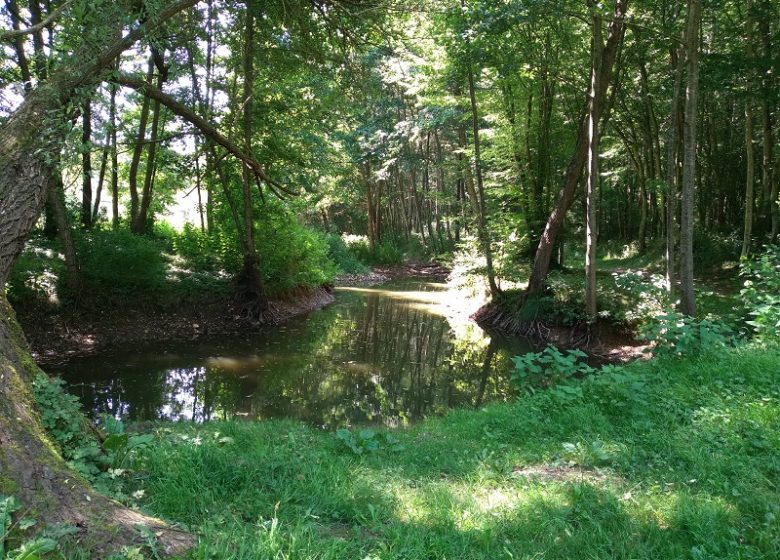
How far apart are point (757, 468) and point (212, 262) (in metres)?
12.7

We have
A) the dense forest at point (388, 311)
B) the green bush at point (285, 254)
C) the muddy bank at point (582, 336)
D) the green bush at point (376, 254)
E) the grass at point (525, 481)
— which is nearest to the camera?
the grass at point (525, 481)

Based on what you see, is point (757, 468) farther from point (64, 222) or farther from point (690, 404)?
point (64, 222)

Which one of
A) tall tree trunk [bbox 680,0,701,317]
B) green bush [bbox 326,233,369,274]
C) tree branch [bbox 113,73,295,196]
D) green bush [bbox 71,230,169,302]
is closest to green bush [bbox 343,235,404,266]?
A: green bush [bbox 326,233,369,274]

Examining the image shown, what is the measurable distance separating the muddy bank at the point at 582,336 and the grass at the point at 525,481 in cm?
541

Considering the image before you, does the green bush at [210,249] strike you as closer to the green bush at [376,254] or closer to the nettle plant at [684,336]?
the nettle plant at [684,336]

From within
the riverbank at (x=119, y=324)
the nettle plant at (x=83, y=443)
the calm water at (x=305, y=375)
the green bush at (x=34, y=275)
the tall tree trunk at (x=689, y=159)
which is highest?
the tall tree trunk at (x=689, y=159)

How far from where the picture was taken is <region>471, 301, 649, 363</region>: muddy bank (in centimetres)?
1070

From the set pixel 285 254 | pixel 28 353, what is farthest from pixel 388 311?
pixel 28 353

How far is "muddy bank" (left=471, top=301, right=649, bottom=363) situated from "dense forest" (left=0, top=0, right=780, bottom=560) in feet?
0.25

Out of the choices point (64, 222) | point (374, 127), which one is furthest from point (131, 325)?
point (374, 127)

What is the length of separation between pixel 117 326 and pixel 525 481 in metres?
9.96

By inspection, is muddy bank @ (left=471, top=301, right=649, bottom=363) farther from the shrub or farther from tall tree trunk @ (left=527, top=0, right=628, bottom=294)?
tall tree trunk @ (left=527, top=0, right=628, bottom=294)

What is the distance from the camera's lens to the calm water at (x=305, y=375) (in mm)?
7508

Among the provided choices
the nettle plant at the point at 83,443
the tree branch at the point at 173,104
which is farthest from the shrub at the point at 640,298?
the nettle plant at the point at 83,443
